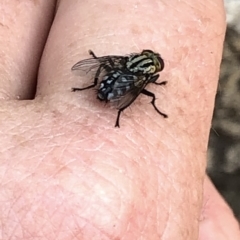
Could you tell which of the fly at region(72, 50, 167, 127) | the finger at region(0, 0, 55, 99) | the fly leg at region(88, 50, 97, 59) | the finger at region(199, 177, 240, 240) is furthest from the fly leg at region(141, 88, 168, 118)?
the finger at region(199, 177, 240, 240)

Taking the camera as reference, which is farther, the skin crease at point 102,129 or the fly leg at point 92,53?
the fly leg at point 92,53

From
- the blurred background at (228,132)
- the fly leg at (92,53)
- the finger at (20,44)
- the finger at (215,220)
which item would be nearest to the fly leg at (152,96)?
the fly leg at (92,53)

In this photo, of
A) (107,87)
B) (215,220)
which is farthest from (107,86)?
(215,220)

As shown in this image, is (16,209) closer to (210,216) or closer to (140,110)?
(140,110)

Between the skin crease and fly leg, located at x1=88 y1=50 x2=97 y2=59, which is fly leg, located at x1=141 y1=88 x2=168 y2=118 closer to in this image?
the skin crease

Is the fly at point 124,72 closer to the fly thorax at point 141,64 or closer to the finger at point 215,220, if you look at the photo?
the fly thorax at point 141,64
